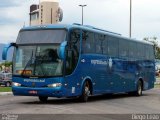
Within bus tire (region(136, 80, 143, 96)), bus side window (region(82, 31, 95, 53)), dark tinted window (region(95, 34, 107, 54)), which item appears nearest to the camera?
bus side window (region(82, 31, 95, 53))

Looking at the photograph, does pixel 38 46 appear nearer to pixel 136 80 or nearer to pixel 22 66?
pixel 22 66

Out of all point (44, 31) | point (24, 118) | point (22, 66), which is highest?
point (44, 31)

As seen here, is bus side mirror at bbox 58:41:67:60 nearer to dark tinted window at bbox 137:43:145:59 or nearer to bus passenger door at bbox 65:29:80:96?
bus passenger door at bbox 65:29:80:96

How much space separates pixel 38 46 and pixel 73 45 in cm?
146

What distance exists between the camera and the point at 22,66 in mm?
21719

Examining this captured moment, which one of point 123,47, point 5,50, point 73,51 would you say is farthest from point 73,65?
point 123,47

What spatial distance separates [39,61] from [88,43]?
298cm

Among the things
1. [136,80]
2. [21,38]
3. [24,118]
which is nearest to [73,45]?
[21,38]

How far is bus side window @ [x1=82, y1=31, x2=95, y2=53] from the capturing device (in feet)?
75.6

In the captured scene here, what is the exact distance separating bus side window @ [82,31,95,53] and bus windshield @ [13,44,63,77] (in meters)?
1.96

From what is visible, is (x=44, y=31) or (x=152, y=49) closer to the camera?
(x=44, y=31)

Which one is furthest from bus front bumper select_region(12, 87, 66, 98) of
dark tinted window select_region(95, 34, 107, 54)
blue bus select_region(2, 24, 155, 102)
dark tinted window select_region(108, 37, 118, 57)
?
dark tinted window select_region(108, 37, 118, 57)

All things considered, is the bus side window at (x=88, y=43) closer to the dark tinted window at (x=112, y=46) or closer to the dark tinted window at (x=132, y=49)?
the dark tinted window at (x=112, y=46)

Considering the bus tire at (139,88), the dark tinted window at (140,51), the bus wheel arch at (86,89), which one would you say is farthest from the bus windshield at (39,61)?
the bus tire at (139,88)
